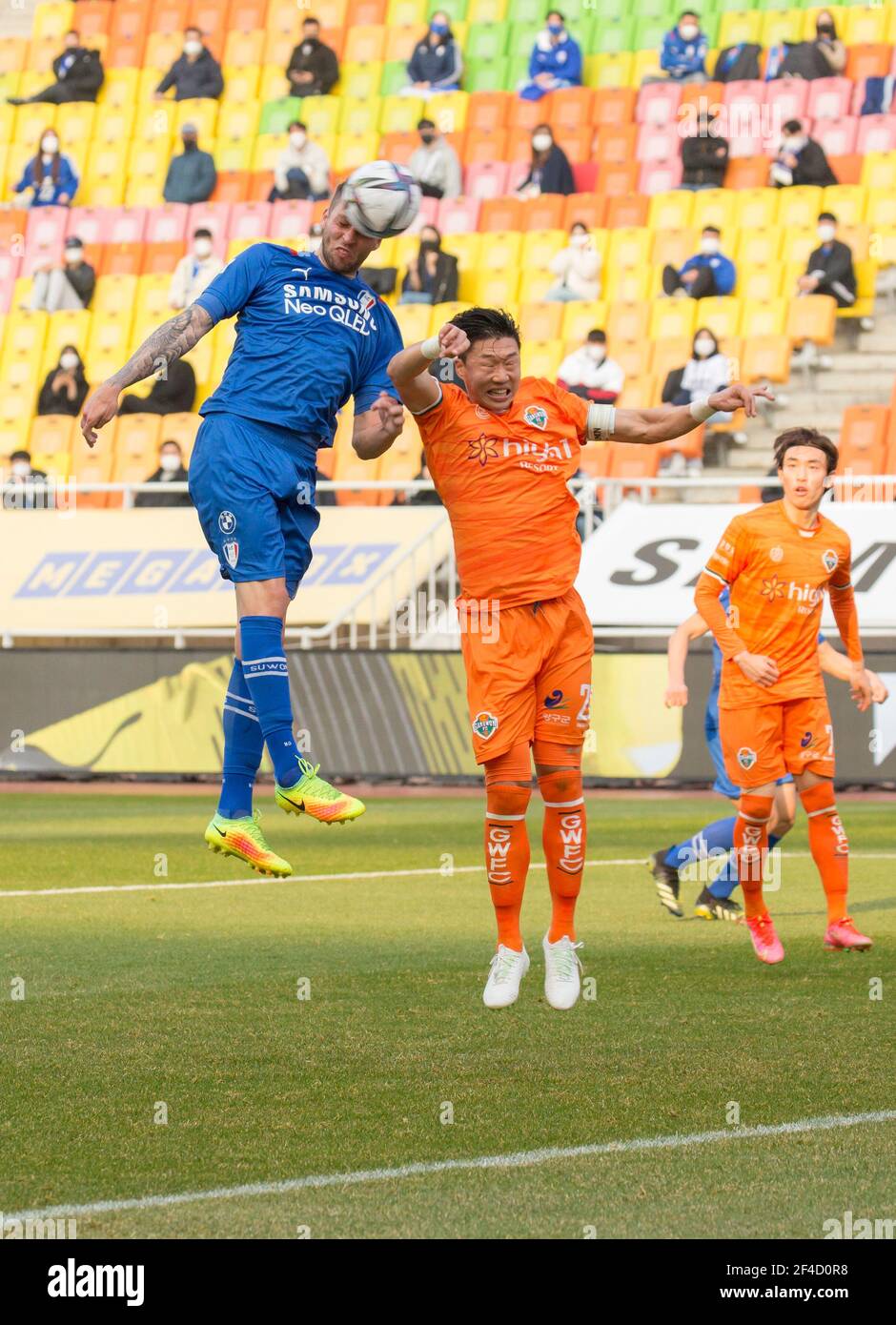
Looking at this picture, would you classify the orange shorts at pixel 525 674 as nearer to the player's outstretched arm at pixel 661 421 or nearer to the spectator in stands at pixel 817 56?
the player's outstretched arm at pixel 661 421

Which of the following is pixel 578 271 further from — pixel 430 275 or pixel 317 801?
pixel 317 801

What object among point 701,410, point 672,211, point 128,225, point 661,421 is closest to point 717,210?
point 672,211

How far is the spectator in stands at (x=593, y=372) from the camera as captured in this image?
21.5m

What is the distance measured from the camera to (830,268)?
22.2 meters

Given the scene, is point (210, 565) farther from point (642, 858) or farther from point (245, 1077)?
point (245, 1077)

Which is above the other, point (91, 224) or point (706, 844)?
point (91, 224)

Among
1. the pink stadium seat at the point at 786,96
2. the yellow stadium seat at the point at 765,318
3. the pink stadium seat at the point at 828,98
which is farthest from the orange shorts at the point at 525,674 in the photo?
the pink stadium seat at the point at 828,98

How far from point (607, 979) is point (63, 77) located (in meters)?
24.0

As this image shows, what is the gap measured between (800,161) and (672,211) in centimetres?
152

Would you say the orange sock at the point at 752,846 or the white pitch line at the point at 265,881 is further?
the white pitch line at the point at 265,881

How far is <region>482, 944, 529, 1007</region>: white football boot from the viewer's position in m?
7.40

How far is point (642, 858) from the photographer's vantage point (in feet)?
43.5
